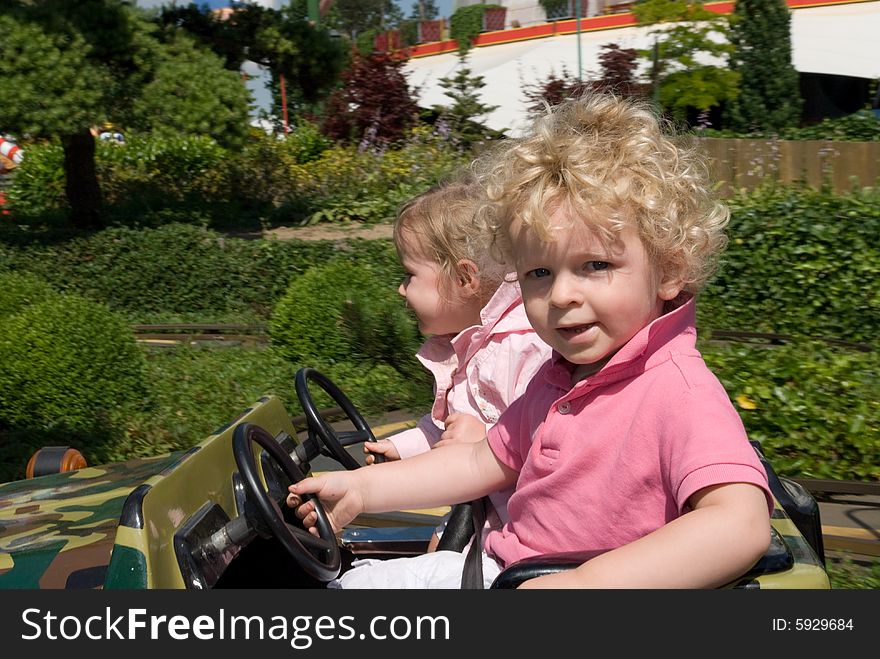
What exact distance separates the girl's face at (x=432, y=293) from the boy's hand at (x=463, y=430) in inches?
14.2

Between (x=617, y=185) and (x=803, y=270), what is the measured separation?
21.8 feet

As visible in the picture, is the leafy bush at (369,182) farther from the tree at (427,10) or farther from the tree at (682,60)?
the tree at (427,10)

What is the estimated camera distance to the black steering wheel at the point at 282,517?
6.07ft

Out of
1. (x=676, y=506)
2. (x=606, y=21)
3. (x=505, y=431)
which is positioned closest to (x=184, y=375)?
(x=505, y=431)

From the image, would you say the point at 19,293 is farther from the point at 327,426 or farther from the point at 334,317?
the point at 327,426

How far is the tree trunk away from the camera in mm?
12992

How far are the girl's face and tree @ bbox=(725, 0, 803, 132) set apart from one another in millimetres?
15378

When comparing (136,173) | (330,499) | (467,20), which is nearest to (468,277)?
(330,499)

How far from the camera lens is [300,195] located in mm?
14688

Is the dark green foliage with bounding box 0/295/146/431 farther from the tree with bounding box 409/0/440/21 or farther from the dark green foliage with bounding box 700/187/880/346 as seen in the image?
the tree with bounding box 409/0/440/21

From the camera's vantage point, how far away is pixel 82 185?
42.7 feet

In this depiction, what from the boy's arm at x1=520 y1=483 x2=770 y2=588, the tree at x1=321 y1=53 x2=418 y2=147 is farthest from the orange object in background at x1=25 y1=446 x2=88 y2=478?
the tree at x1=321 y1=53 x2=418 y2=147

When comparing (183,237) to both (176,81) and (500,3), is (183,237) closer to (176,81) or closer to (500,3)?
(176,81)

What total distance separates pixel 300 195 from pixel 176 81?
10.7 feet
